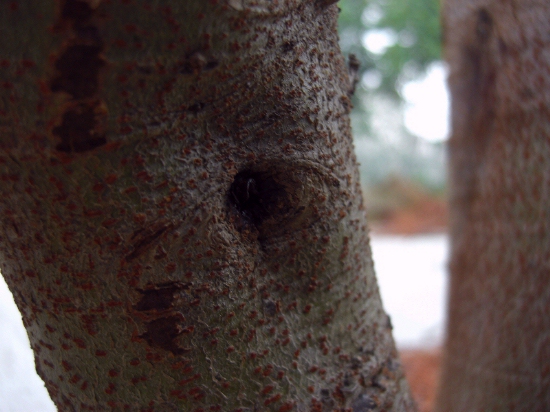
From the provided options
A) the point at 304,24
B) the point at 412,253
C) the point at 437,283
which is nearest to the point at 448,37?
the point at 304,24

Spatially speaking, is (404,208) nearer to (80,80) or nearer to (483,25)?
(483,25)

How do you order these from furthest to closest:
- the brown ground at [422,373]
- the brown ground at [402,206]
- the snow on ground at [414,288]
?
the brown ground at [402,206] < the snow on ground at [414,288] < the brown ground at [422,373]

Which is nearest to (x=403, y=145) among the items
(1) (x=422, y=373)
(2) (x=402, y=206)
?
(2) (x=402, y=206)

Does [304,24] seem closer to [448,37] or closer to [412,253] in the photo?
[448,37]

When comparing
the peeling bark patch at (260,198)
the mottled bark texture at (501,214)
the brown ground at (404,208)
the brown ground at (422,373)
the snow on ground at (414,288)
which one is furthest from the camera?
the brown ground at (404,208)

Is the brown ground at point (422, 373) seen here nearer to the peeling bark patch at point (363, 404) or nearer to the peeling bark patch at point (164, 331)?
the peeling bark patch at point (363, 404)

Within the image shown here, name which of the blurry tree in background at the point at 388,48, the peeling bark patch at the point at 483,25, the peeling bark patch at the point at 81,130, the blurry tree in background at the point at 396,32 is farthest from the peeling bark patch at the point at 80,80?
the blurry tree in background at the point at 396,32

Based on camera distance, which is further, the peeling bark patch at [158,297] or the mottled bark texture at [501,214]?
the mottled bark texture at [501,214]
